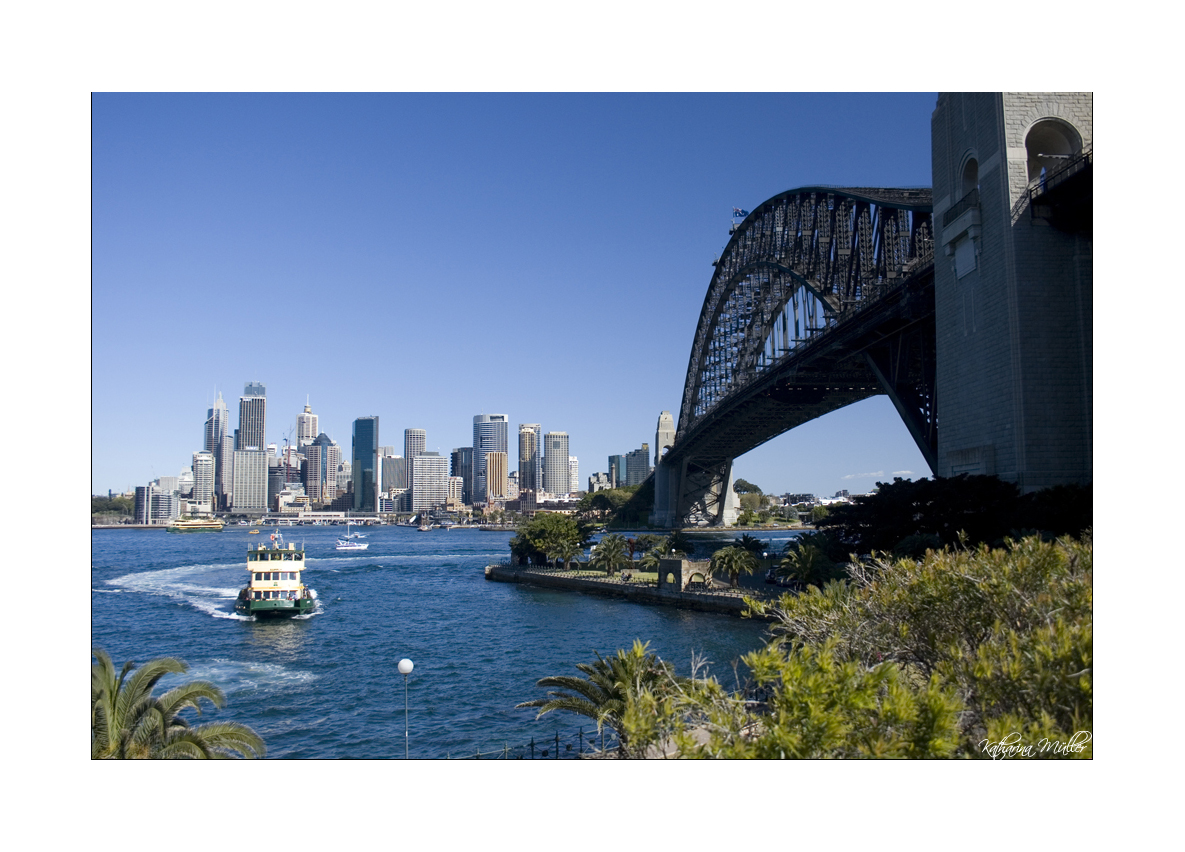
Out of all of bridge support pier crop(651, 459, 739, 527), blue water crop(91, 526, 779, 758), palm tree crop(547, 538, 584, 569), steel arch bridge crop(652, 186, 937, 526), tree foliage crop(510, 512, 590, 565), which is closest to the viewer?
blue water crop(91, 526, 779, 758)

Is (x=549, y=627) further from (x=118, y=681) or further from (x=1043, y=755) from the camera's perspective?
(x=1043, y=755)

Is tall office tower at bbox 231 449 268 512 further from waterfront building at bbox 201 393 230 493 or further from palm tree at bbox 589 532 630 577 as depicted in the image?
palm tree at bbox 589 532 630 577

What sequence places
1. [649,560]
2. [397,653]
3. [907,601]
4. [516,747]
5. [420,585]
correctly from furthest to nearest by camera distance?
1. [420,585]
2. [649,560]
3. [397,653]
4. [516,747]
5. [907,601]

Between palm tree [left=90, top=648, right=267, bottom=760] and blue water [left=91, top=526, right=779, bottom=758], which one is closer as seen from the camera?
palm tree [left=90, top=648, right=267, bottom=760]

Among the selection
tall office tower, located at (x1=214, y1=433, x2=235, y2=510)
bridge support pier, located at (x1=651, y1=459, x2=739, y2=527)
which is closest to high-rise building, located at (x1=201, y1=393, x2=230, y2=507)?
tall office tower, located at (x1=214, y1=433, x2=235, y2=510)

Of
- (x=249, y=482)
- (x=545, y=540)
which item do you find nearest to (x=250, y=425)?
(x=249, y=482)

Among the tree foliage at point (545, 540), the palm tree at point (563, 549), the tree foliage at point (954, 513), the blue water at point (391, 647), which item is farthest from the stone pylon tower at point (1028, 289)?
the tree foliage at point (545, 540)
